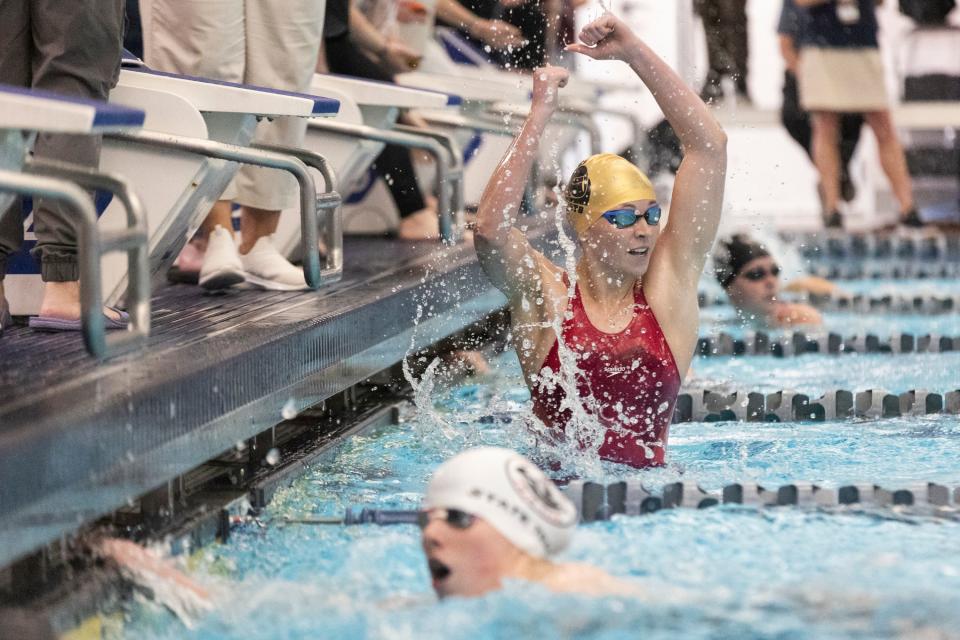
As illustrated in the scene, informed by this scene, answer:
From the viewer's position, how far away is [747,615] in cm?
238

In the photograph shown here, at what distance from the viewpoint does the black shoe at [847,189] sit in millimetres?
9672

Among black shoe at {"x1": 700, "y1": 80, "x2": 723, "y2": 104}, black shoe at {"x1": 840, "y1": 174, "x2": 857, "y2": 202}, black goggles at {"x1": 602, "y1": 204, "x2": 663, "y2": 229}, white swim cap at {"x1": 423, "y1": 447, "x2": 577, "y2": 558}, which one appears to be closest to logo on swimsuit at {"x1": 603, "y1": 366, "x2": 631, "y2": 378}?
black goggles at {"x1": 602, "y1": 204, "x2": 663, "y2": 229}

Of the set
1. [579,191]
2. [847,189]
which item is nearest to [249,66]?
[579,191]

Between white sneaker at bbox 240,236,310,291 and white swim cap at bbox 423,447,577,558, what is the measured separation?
74.2 inches

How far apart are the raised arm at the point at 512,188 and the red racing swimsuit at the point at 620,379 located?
0.24 meters

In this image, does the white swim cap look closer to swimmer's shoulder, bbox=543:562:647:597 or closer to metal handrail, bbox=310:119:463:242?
swimmer's shoulder, bbox=543:562:647:597

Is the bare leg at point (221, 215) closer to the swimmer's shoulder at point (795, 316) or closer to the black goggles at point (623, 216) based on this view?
the black goggles at point (623, 216)

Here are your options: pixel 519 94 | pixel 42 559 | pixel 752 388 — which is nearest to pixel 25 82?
pixel 42 559

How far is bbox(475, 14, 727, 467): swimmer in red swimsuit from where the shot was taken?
3.26 metres

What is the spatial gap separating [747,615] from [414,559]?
662 millimetres

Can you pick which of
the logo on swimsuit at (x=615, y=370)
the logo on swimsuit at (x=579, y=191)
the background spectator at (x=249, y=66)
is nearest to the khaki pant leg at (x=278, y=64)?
the background spectator at (x=249, y=66)

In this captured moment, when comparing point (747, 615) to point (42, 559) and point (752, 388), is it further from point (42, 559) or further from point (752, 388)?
point (752, 388)

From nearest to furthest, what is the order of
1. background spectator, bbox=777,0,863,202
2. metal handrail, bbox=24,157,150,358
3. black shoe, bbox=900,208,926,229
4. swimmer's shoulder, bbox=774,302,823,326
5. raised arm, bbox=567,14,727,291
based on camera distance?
metal handrail, bbox=24,157,150,358 < raised arm, bbox=567,14,727,291 < swimmer's shoulder, bbox=774,302,823,326 < black shoe, bbox=900,208,926,229 < background spectator, bbox=777,0,863,202

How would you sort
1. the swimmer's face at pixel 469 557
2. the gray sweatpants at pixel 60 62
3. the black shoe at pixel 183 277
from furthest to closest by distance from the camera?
the black shoe at pixel 183 277 < the gray sweatpants at pixel 60 62 < the swimmer's face at pixel 469 557
